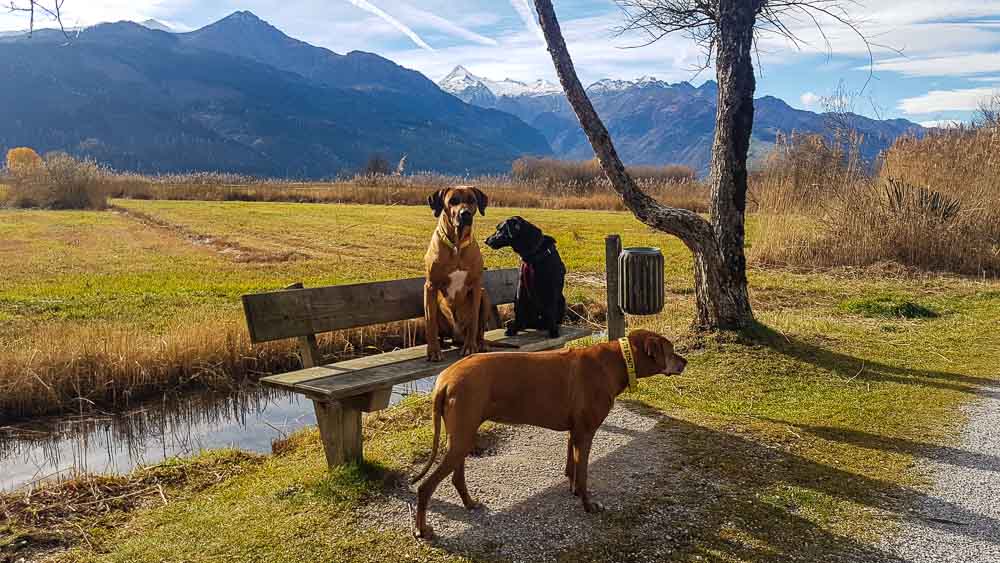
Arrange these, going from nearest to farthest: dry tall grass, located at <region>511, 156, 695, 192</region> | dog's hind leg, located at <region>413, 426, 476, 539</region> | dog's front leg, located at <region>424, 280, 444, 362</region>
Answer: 1. dog's hind leg, located at <region>413, 426, 476, 539</region>
2. dog's front leg, located at <region>424, 280, 444, 362</region>
3. dry tall grass, located at <region>511, 156, 695, 192</region>

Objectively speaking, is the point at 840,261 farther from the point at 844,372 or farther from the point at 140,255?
the point at 140,255

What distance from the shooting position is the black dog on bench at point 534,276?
561 centimetres

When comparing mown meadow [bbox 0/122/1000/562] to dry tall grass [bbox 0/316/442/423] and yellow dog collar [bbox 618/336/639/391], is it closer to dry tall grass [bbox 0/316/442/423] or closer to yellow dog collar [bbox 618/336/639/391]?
dry tall grass [bbox 0/316/442/423]

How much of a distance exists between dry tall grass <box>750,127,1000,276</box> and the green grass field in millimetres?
847

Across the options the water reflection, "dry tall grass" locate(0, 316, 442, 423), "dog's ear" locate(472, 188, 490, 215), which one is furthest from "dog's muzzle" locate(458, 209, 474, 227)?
"dry tall grass" locate(0, 316, 442, 423)

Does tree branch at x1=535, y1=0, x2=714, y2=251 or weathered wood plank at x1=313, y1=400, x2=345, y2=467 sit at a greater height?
tree branch at x1=535, y1=0, x2=714, y2=251

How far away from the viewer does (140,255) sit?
15.9 meters

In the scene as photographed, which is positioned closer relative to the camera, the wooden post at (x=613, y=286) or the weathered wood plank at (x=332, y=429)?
the weathered wood plank at (x=332, y=429)

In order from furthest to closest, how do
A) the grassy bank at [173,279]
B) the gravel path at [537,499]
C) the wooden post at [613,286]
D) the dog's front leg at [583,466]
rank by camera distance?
the grassy bank at [173,279] → the wooden post at [613,286] → the dog's front leg at [583,466] → the gravel path at [537,499]

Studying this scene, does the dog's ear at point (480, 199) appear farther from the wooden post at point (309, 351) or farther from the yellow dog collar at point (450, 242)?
the wooden post at point (309, 351)

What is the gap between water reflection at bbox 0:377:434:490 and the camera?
5855 millimetres

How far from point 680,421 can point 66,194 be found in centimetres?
3499

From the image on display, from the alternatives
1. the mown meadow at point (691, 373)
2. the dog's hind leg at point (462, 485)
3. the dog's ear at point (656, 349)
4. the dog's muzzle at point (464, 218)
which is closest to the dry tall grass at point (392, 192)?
the mown meadow at point (691, 373)

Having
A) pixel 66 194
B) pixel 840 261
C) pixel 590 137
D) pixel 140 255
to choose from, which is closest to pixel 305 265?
pixel 140 255
